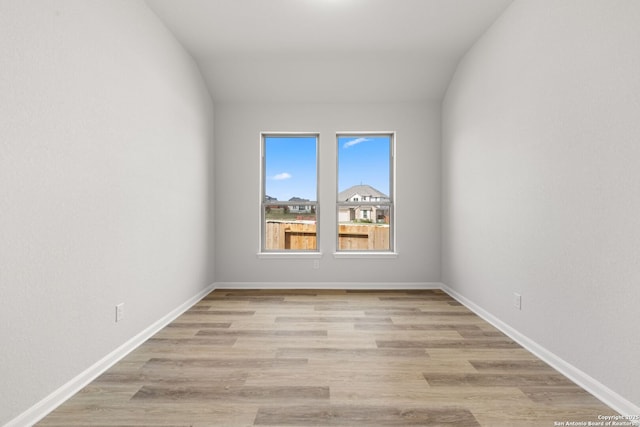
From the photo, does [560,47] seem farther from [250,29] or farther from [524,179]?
[250,29]

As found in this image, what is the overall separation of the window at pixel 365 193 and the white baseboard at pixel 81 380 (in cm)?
261

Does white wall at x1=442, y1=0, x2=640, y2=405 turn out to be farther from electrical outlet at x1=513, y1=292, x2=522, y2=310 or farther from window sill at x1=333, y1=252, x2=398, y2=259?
window sill at x1=333, y1=252, x2=398, y2=259

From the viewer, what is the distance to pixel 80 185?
6.53ft

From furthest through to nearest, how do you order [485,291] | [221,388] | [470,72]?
[470,72]
[485,291]
[221,388]

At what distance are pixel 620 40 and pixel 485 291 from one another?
2266 millimetres

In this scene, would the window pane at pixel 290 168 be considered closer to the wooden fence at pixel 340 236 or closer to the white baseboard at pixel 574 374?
the wooden fence at pixel 340 236

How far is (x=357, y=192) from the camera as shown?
15.6 ft

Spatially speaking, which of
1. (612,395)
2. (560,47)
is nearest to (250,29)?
(560,47)

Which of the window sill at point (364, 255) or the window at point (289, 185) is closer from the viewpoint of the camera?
the window sill at point (364, 255)

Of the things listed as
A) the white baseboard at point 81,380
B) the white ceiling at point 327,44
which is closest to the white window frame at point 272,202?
the white ceiling at point 327,44

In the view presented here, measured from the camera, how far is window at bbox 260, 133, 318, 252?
474 cm

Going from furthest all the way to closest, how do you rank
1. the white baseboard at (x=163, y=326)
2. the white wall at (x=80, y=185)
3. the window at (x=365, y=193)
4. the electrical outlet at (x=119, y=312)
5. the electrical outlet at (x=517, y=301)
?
1. the window at (x=365, y=193)
2. the electrical outlet at (x=517, y=301)
3. the electrical outlet at (x=119, y=312)
4. the white baseboard at (x=163, y=326)
5. the white wall at (x=80, y=185)

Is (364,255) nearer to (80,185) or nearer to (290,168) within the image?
(290,168)

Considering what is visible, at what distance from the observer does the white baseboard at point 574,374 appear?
5.60 feet
